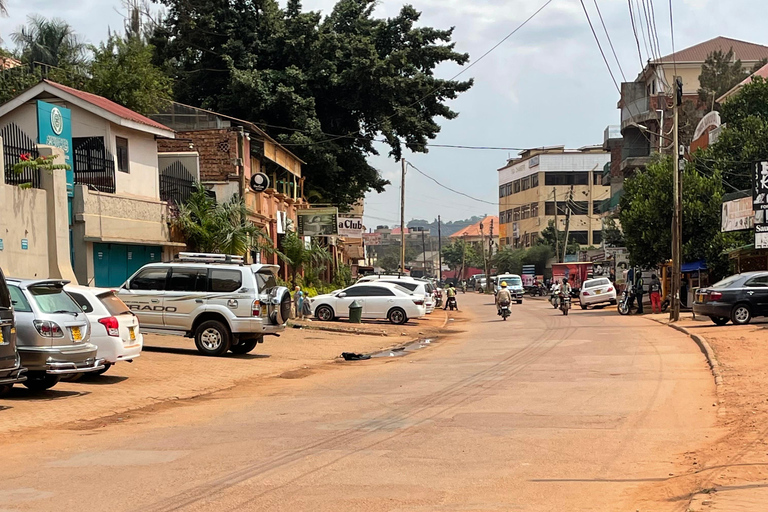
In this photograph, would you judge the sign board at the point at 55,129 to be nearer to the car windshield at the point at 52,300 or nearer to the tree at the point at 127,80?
the car windshield at the point at 52,300

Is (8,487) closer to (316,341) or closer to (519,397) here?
(519,397)

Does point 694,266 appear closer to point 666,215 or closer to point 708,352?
point 666,215

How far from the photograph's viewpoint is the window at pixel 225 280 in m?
20.4

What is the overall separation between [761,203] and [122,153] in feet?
67.6

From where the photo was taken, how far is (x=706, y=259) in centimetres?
4244

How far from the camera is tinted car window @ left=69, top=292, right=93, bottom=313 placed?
49.6ft

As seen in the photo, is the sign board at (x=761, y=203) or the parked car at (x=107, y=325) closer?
the parked car at (x=107, y=325)

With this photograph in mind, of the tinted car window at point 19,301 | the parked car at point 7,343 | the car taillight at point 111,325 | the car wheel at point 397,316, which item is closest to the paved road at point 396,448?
the parked car at point 7,343

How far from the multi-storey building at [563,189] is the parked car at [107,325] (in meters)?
103

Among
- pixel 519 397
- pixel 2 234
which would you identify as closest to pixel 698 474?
pixel 519 397

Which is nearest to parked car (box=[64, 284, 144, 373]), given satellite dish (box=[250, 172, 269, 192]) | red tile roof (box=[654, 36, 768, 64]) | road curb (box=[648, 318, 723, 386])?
road curb (box=[648, 318, 723, 386])

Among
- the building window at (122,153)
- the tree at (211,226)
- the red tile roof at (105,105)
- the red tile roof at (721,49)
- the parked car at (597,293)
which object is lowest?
the parked car at (597,293)

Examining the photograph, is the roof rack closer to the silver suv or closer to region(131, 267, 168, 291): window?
the silver suv

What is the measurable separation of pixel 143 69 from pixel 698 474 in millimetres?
34167
